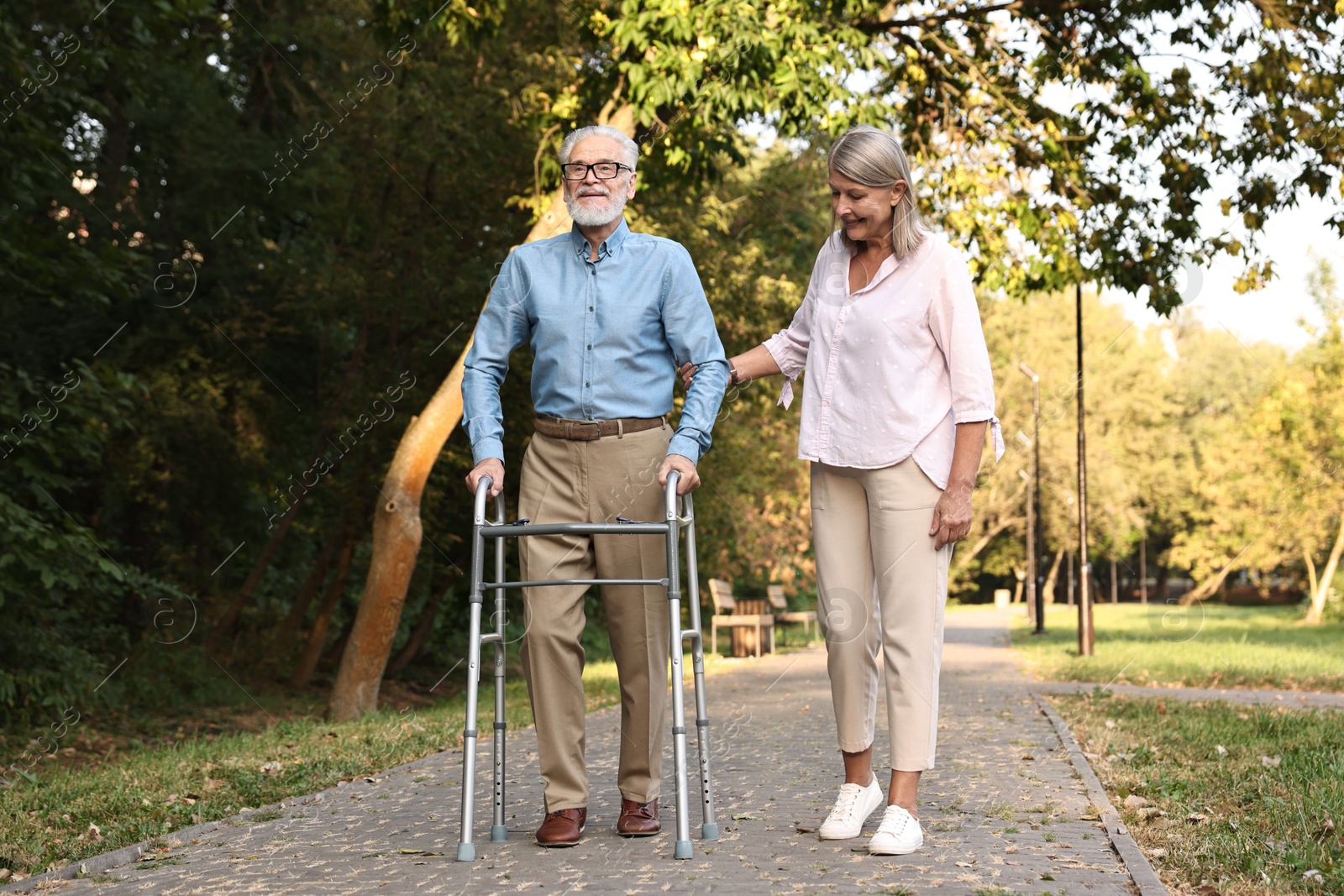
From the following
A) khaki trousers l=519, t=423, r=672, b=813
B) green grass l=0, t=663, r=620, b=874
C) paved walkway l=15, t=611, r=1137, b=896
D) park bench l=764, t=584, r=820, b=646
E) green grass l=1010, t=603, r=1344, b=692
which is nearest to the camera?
paved walkway l=15, t=611, r=1137, b=896

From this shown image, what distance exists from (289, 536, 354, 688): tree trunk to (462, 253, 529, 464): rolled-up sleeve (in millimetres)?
11540

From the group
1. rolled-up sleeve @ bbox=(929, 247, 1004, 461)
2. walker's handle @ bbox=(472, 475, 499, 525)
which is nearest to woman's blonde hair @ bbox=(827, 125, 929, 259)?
rolled-up sleeve @ bbox=(929, 247, 1004, 461)

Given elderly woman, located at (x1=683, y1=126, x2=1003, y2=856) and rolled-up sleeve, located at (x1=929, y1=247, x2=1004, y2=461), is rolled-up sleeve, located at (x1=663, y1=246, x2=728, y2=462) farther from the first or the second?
rolled-up sleeve, located at (x1=929, y1=247, x2=1004, y2=461)

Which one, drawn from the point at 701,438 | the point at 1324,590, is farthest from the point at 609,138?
the point at 1324,590

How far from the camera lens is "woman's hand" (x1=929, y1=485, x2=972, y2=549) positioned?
4.81m

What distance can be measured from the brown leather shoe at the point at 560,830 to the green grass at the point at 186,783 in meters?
1.46

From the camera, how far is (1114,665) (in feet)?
58.1

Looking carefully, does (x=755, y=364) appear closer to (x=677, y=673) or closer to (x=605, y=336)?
(x=605, y=336)

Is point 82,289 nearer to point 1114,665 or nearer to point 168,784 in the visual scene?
point 168,784

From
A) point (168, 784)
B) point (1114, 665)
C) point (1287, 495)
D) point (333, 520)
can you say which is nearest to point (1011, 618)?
point (1287, 495)

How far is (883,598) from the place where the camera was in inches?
195

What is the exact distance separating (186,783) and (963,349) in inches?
181

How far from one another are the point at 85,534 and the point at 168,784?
3557mm

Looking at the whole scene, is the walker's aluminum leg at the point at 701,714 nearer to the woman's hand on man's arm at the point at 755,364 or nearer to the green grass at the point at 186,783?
the woman's hand on man's arm at the point at 755,364
